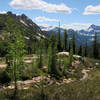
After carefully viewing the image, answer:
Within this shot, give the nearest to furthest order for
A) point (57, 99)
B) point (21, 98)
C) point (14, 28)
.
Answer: point (57, 99) → point (21, 98) → point (14, 28)

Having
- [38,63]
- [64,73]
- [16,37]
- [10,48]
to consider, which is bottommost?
[64,73]

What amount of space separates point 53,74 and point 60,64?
10.4 meters

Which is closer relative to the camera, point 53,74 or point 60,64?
point 53,74

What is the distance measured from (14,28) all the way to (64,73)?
93.4 ft

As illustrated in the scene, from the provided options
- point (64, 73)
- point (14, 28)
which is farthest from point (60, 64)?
point (14, 28)

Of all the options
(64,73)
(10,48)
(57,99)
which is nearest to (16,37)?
(10,48)

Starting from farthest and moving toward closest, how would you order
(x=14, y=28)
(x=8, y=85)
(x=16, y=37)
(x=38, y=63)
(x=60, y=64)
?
(x=60, y=64) < (x=38, y=63) < (x=8, y=85) < (x=14, y=28) < (x=16, y=37)

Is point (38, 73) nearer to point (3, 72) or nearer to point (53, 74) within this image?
point (53, 74)

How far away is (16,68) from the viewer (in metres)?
28.6

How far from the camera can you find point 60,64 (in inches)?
2308

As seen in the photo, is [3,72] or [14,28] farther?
[3,72]

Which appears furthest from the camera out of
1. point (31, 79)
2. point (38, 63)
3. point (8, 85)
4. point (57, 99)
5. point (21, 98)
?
point (38, 63)

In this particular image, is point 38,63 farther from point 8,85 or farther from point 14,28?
point 14,28

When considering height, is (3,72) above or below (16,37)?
below
